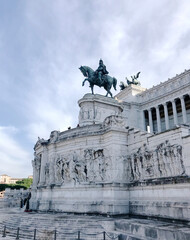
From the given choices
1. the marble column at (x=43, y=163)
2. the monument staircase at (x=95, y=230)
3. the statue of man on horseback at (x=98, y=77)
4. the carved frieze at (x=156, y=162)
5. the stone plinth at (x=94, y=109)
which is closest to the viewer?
the monument staircase at (x=95, y=230)

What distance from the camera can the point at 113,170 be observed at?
1669cm

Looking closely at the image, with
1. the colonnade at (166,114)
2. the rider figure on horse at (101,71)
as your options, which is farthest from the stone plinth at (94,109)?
the colonnade at (166,114)

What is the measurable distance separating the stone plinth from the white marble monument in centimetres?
12

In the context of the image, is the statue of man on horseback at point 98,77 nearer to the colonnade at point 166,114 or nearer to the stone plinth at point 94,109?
the stone plinth at point 94,109

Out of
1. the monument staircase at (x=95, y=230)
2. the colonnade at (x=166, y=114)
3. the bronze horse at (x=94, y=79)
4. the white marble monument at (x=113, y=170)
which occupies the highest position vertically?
the colonnade at (x=166, y=114)

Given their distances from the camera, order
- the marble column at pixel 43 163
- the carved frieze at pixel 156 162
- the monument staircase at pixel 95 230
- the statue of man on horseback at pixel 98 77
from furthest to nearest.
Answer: the statue of man on horseback at pixel 98 77, the marble column at pixel 43 163, the carved frieze at pixel 156 162, the monument staircase at pixel 95 230

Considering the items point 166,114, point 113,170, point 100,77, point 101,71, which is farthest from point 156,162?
point 166,114

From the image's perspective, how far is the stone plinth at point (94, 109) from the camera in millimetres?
24984

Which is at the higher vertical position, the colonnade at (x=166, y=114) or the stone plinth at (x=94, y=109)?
the colonnade at (x=166, y=114)

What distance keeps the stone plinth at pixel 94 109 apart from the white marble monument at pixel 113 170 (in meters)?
0.12

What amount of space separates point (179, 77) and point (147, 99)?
10663mm

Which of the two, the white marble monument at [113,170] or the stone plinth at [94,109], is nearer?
the white marble monument at [113,170]

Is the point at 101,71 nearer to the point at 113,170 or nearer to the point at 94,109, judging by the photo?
the point at 94,109

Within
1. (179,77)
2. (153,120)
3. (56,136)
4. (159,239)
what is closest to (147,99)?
(153,120)
